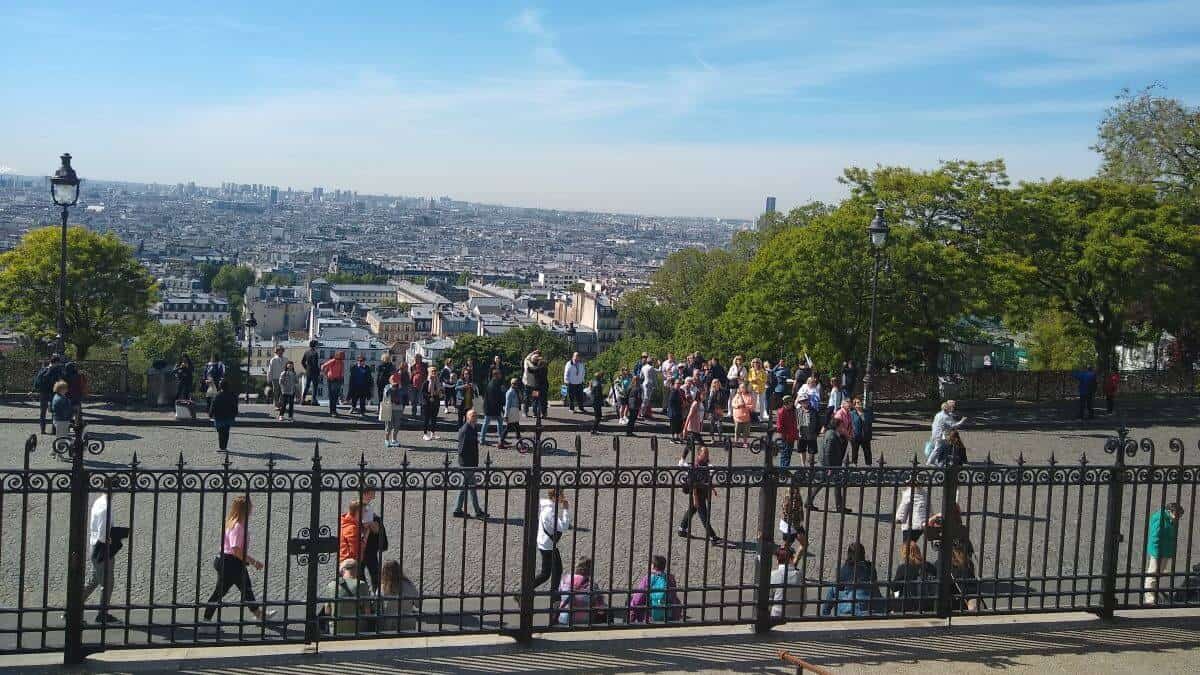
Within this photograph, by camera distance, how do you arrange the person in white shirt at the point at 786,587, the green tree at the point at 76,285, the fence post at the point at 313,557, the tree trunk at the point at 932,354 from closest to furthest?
the fence post at the point at 313,557 → the person in white shirt at the point at 786,587 → the tree trunk at the point at 932,354 → the green tree at the point at 76,285

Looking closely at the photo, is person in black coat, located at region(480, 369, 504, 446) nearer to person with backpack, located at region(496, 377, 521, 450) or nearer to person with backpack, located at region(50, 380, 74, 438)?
person with backpack, located at region(496, 377, 521, 450)

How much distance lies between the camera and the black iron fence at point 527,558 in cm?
848

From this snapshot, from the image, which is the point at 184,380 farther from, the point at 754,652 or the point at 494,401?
the point at 754,652

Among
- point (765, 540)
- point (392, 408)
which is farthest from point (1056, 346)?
point (765, 540)

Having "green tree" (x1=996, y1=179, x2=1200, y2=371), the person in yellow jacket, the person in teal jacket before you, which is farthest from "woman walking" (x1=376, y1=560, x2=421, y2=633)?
"green tree" (x1=996, y1=179, x2=1200, y2=371)

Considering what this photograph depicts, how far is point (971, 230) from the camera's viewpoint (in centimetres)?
3194

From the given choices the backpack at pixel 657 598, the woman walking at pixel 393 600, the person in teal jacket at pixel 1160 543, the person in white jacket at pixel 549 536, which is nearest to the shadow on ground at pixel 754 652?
the woman walking at pixel 393 600

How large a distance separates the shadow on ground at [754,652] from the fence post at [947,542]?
0.23 m

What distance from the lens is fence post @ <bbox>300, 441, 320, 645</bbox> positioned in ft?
27.4

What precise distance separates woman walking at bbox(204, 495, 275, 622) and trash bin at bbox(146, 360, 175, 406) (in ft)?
41.7

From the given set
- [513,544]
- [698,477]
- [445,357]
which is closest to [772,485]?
[698,477]

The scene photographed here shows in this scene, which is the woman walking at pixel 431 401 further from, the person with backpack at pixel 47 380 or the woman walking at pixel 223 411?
the person with backpack at pixel 47 380

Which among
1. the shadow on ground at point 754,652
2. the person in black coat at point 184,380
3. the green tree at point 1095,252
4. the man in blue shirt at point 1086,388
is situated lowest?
the shadow on ground at point 754,652

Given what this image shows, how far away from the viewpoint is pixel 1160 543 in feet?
33.9
